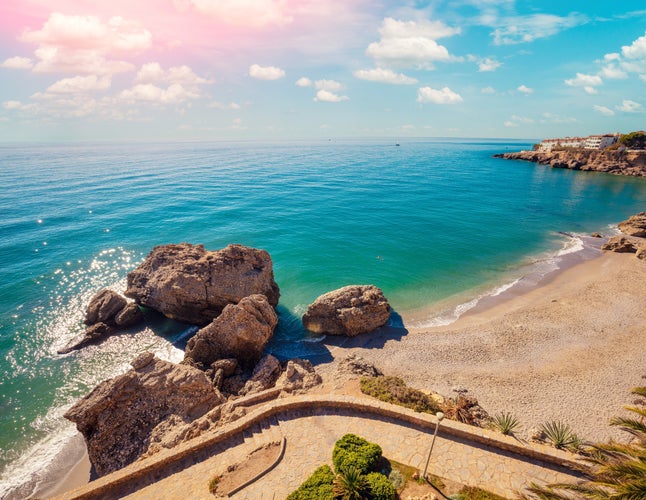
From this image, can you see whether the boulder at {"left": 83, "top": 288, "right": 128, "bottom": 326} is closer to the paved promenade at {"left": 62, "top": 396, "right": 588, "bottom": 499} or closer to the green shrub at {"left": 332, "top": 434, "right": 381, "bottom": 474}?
the paved promenade at {"left": 62, "top": 396, "right": 588, "bottom": 499}

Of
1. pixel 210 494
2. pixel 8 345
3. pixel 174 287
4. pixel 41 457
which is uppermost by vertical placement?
pixel 174 287

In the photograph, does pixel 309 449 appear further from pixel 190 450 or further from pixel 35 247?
pixel 35 247

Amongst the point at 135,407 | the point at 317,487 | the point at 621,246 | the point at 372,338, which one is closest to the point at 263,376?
the point at 135,407

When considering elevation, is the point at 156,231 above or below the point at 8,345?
above

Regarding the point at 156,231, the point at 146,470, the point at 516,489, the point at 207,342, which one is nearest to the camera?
the point at 516,489

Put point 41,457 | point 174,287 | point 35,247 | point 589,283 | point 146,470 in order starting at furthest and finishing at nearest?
point 35,247 → point 589,283 → point 174,287 → point 41,457 → point 146,470

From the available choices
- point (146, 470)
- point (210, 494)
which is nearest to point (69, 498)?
point (146, 470)
